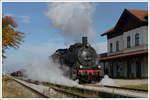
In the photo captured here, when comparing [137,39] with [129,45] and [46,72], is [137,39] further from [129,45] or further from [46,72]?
[46,72]

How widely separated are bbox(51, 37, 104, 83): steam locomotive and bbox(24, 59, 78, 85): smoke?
1.75 ft

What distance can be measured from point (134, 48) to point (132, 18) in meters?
3.03

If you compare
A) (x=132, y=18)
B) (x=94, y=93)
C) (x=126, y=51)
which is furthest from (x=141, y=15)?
(x=94, y=93)

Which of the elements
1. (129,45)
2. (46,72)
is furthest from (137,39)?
(46,72)

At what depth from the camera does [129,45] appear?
24.5 metres

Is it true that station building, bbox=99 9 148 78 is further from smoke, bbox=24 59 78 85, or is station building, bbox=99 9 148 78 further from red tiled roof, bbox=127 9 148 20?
smoke, bbox=24 59 78 85

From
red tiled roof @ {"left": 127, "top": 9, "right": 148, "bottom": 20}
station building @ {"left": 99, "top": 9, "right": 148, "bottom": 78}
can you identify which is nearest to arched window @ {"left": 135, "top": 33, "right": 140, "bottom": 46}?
station building @ {"left": 99, "top": 9, "right": 148, "bottom": 78}

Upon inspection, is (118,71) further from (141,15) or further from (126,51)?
(141,15)

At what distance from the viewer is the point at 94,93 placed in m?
10.6

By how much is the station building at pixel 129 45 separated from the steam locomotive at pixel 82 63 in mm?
5115

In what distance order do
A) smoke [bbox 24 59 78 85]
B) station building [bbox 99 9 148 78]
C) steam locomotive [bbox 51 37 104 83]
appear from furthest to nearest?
1. station building [bbox 99 9 148 78]
2. smoke [bbox 24 59 78 85]
3. steam locomotive [bbox 51 37 104 83]

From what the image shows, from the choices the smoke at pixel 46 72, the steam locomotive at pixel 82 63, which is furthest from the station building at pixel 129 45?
the smoke at pixel 46 72

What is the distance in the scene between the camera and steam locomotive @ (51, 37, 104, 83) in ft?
48.5

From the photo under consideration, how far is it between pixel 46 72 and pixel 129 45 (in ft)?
34.6
